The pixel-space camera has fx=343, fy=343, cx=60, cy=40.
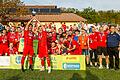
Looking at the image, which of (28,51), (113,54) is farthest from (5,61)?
(113,54)

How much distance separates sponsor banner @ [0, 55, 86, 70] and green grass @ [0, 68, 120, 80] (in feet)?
1.13

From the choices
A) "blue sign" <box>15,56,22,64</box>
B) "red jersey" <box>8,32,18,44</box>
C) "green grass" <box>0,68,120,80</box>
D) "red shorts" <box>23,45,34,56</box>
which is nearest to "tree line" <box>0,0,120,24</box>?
"red jersey" <box>8,32,18,44</box>

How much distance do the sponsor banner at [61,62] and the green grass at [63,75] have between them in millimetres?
344

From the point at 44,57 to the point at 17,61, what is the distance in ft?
4.75

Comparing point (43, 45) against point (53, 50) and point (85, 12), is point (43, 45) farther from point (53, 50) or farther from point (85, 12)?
point (85, 12)

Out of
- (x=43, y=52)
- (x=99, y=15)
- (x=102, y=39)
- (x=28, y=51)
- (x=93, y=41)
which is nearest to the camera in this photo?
(x=43, y=52)

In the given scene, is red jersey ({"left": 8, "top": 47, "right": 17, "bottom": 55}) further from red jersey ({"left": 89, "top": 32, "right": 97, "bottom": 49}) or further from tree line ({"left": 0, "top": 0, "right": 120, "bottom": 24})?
tree line ({"left": 0, "top": 0, "right": 120, "bottom": 24})

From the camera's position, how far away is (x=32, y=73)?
1450cm

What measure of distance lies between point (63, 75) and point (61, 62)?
1468 mm

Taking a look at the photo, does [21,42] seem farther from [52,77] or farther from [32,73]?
[52,77]

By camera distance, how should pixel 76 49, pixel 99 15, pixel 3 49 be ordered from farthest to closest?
pixel 99 15, pixel 3 49, pixel 76 49

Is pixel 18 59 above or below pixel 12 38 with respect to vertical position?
below

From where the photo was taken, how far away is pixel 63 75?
46.0 feet

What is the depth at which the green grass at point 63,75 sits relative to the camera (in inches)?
527
